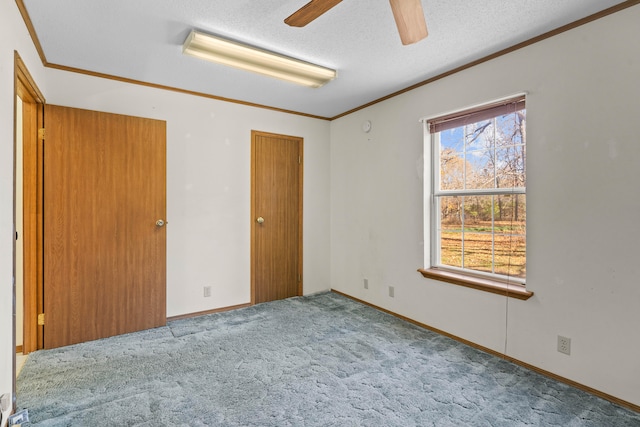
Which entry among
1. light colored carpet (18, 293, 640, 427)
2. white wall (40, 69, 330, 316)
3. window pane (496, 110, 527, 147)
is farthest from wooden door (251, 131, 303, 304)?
window pane (496, 110, 527, 147)

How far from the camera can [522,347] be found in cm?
245

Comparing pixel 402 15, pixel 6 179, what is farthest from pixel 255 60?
pixel 6 179

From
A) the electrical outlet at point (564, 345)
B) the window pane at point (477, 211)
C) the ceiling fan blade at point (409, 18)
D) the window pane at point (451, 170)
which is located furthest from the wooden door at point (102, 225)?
the electrical outlet at point (564, 345)

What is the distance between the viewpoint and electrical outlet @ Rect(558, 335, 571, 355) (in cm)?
221

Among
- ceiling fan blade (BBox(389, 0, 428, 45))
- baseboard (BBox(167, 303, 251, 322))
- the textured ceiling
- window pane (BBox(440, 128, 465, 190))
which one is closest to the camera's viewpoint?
ceiling fan blade (BBox(389, 0, 428, 45))

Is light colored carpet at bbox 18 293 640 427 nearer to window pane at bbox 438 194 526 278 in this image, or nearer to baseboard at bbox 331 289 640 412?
baseboard at bbox 331 289 640 412

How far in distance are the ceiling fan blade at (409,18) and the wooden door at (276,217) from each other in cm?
251

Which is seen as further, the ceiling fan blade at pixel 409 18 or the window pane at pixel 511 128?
the window pane at pixel 511 128

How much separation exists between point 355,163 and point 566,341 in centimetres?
272

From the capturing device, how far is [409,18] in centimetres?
166

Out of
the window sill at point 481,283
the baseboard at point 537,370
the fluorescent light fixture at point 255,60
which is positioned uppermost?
the fluorescent light fixture at point 255,60

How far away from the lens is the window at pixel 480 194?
256cm

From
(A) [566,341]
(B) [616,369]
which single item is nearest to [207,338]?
(A) [566,341]

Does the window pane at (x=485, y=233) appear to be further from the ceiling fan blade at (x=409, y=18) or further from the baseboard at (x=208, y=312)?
the baseboard at (x=208, y=312)
